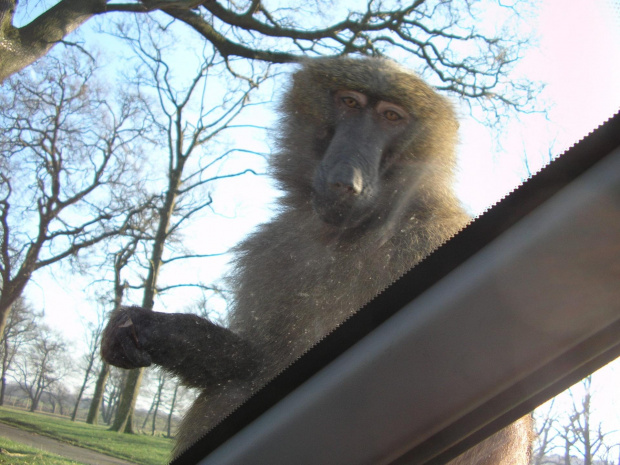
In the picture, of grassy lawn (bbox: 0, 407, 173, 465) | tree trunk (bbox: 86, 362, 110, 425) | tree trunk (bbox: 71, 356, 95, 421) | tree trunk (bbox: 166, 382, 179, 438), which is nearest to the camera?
tree trunk (bbox: 166, 382, 179, 438)

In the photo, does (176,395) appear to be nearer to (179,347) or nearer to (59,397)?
(179,347)

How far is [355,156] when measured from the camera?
2.28 m

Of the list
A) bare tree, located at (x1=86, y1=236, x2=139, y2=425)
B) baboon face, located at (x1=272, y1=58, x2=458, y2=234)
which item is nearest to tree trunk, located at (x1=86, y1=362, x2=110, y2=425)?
bare tree, located at (x1=86, y1=236, x2=139, y2=425)

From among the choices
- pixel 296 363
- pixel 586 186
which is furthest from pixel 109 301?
pixel 586 186

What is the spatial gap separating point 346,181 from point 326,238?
347 mm

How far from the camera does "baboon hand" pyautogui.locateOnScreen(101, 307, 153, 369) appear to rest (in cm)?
205

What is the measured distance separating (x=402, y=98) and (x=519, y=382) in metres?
1.93

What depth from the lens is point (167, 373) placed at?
7.30 ft

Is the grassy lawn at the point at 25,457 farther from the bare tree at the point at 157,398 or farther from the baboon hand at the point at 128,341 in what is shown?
the baboon hand at the point at 128,341

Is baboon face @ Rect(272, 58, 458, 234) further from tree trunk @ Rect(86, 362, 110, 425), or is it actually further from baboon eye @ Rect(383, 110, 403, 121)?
tree trunk @ Rect(86, 362, 110, 425)

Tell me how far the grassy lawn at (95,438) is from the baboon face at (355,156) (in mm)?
1463

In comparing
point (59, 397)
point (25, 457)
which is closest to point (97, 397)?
point (59, 397)

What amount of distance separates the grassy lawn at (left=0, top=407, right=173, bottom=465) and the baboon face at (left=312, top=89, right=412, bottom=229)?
146cm

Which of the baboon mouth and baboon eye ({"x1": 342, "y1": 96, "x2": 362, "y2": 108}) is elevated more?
baboon eye ({"x1": 342, "y1": 96, "x2": 362, "y2": 108})
